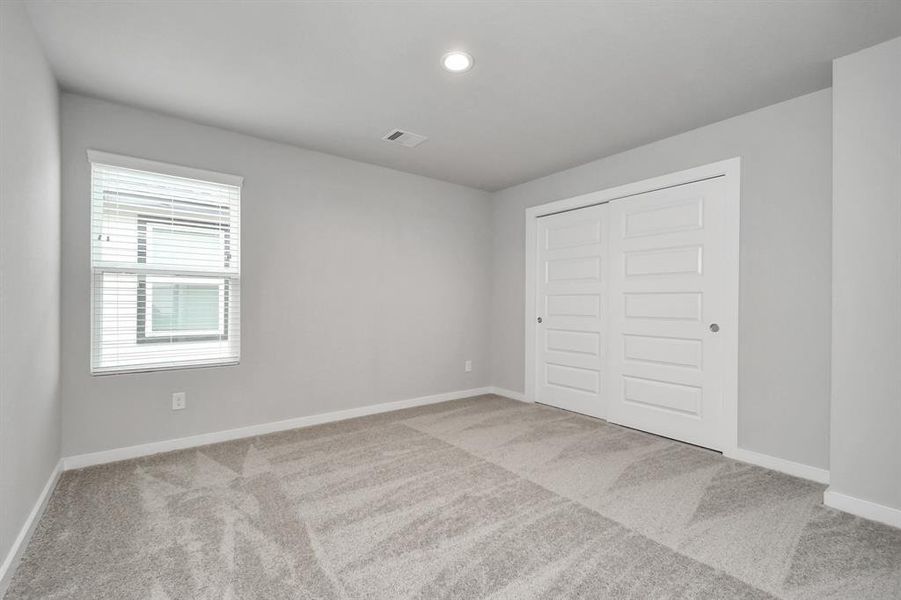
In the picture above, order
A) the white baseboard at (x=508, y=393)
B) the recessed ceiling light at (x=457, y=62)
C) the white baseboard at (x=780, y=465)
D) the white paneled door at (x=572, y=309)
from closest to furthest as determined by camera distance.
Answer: the recessed ceiling light at (x=457, y=62) < the white baseboard at (x=780, y=465) < the white paneled door at (x=572, y=309) < the white baseboard at (x=508, y=393)

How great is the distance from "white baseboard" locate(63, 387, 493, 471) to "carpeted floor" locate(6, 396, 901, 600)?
125 millimetres

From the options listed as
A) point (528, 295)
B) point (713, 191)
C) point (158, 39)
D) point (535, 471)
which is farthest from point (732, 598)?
point (158, 39)

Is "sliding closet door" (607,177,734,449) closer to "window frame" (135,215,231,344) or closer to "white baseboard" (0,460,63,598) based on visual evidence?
"window frame" (135,215,231,344)

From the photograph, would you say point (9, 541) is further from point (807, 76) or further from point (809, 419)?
point (807, 76)

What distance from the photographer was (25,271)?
6.54 ft

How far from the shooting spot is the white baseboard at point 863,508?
2.16 m

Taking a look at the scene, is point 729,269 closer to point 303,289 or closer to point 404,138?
point 404,138

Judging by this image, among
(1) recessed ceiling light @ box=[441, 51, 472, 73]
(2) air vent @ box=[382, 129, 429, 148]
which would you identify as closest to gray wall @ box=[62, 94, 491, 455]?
(2) air vent @ box=[382, 129, 429, 148]

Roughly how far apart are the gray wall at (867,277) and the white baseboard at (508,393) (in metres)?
2.83

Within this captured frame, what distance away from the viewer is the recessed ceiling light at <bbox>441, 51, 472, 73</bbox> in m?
2.32

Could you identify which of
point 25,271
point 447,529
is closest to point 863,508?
point 447,529

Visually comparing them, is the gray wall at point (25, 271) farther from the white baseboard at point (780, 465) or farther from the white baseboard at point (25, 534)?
the white baseboard at point (780, 465)

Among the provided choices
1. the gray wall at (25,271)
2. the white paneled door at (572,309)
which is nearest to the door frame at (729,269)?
the white paneled door at (572,309)

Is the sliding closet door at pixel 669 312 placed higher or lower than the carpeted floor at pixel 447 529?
higher
